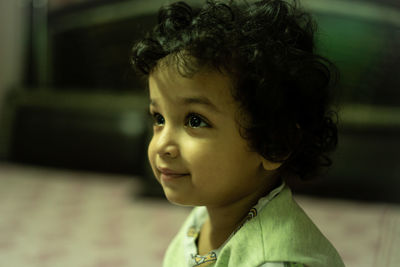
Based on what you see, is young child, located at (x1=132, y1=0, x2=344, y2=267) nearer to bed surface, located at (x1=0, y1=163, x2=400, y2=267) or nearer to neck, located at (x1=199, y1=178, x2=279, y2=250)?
neck, located at (x1=199, y1=178, x2=279, y2=250)

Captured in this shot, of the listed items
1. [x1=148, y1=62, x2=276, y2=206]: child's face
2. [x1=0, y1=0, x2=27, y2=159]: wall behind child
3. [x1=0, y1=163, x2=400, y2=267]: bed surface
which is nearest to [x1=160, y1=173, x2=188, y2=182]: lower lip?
[x1=148, y1=62, x2=276, y2=206]: child's face

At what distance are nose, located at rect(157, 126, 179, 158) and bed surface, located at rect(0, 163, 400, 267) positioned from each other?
507 mm

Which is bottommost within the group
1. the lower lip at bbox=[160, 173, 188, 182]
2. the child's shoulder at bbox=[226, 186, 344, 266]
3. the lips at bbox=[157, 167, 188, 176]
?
the child's shoulder at bbox=[226, 186, 344, 266]

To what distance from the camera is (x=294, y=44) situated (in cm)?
68

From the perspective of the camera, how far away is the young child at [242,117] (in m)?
0.65

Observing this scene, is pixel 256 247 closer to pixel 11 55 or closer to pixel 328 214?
pixel 328 214

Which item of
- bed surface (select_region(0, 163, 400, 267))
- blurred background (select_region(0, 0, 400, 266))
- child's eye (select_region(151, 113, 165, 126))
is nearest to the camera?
child's eye (select_region(151, 113, 165, 126))

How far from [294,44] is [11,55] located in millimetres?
2163

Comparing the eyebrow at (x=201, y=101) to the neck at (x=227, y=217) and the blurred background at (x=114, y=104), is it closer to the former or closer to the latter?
the neck at (x=227, y=217)

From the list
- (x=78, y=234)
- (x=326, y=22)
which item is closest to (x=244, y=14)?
(x=78, y=234)

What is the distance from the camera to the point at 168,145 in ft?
2.23

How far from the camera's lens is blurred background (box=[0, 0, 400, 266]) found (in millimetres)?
1815

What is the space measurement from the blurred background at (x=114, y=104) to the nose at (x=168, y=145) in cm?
84

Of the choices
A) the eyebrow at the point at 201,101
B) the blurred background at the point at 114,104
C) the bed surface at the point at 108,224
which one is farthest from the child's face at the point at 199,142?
the blurred background at the point at 114,104
